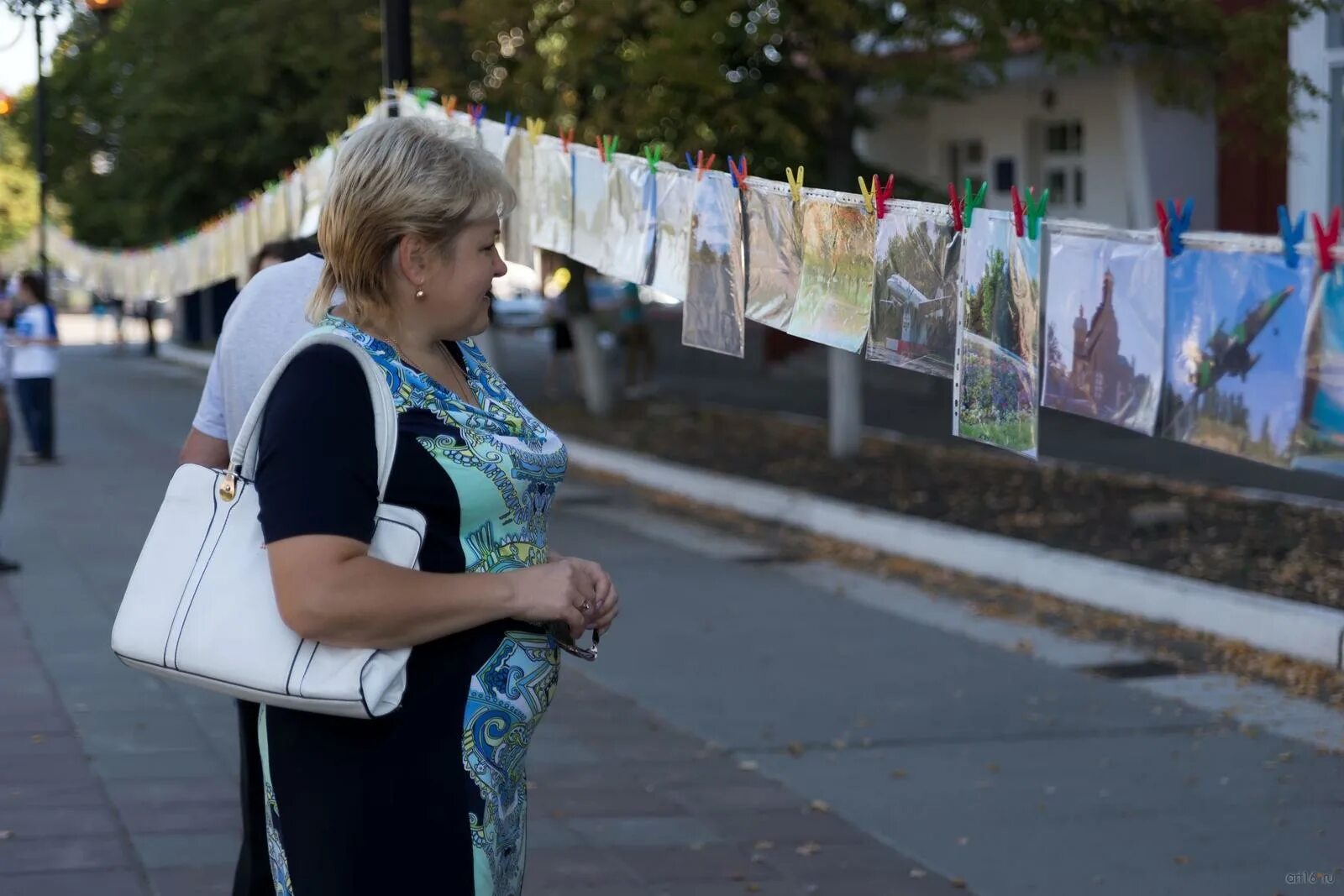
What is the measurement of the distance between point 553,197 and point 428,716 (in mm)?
4548

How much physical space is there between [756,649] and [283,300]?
4846 mm

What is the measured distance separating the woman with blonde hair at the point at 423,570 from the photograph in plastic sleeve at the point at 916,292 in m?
1.87

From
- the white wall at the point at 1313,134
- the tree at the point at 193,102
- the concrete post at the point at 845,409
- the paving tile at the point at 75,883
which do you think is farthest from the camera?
the tree at the point at 193,102

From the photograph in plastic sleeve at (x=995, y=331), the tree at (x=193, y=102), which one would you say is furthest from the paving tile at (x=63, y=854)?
the tree at (x=193, y=102)

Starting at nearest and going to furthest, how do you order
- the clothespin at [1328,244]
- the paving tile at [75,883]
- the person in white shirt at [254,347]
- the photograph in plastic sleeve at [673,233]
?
Answer: the clothespin at [1328,244] → the person in white shirt at [254,347] → the paving tile at [75,883] → the photograph in plastic sleeve at [673,233]

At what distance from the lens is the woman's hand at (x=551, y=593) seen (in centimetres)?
235

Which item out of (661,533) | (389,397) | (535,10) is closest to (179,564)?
(389,397)

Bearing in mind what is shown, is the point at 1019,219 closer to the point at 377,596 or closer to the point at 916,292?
the point at 916,292

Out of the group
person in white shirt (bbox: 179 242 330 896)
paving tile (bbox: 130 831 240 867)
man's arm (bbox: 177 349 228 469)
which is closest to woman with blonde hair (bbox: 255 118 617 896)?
person in white shirt (bbox: 179 242 330 896)

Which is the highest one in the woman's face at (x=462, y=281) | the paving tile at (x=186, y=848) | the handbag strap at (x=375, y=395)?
the woman's face at (x=462, y=281)

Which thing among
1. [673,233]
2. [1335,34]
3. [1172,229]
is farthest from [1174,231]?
[1335,34]

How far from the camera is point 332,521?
7.23ft

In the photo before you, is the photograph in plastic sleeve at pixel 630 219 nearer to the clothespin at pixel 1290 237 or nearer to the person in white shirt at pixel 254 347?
the person in white shirt at pixel 254 347

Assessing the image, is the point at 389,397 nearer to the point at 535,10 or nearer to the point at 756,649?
the point at 756,649
